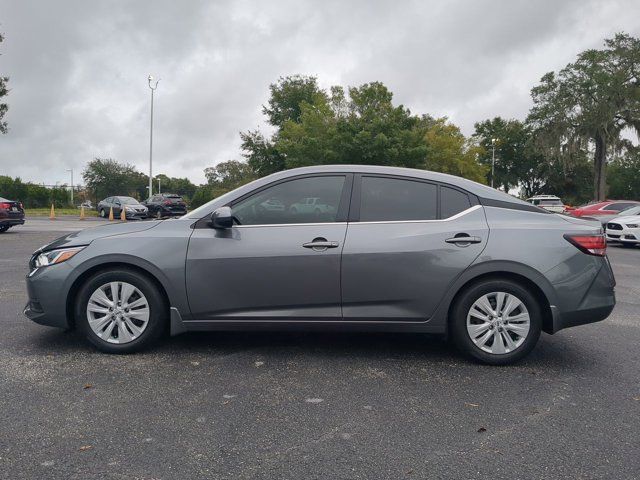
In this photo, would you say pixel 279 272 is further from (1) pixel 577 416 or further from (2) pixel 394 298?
(1) pixel 577 416

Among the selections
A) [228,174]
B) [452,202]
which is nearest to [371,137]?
[452,202]

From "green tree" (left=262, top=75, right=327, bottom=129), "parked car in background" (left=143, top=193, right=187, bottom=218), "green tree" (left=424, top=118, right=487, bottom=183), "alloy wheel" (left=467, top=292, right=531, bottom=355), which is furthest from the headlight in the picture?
"green tree" (left=262, top=75, right=327, bottom=129)

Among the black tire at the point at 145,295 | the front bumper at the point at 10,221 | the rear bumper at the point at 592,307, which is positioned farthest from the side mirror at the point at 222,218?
the front bumper at the point at 10,221

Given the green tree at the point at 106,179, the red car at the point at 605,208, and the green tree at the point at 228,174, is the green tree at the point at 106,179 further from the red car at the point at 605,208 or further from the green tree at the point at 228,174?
the red car at the point at 605,208

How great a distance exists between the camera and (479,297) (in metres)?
4.27

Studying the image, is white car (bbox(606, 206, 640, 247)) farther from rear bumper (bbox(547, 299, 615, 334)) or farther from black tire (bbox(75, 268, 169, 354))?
black tire (bbox(75, 268, 169, 354))

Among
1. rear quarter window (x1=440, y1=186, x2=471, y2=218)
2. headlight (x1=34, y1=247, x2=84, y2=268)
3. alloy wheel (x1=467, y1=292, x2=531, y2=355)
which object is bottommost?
alloy wheel (x1=467, y1=292, x2=531, y2=355)

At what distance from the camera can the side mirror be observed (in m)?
4.27

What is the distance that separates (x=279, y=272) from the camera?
14.0 feet

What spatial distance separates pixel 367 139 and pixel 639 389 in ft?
107

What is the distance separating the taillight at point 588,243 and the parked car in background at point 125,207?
28364mm

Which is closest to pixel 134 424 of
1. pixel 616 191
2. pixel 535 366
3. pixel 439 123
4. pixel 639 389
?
pixel 535 366

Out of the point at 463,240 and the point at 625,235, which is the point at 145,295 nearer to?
the point at 463,240

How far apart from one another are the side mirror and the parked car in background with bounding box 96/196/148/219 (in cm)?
2719
